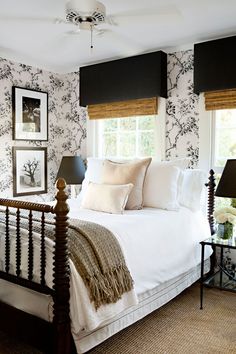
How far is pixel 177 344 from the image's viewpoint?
224cm

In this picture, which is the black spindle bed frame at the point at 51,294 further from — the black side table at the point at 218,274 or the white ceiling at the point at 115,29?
the white ceiling at the point at 115,29

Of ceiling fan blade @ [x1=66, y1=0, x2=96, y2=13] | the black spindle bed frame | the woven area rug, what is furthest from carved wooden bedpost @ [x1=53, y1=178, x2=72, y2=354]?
ceiling fan blade @ [x1=66, y1=0, x2=96, y2=13]

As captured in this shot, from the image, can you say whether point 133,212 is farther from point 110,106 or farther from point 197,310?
point 110,106

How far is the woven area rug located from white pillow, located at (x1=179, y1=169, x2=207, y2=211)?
2.65 ft

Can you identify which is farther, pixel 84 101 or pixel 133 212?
pixel 84 101

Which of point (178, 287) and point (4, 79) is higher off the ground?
point (4, 79)

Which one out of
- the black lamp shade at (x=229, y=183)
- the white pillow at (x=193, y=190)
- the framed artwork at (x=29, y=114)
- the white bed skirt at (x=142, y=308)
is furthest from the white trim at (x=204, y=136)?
the framed artwork at (x=29, y=114)

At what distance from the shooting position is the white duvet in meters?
1.81

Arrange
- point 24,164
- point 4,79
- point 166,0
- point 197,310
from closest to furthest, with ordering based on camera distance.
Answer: point 166,0 → point 197,310 → point 4,79 → point 24,164

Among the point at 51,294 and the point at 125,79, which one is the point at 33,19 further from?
the point at 51,294

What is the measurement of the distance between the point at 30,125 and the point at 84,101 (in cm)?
69

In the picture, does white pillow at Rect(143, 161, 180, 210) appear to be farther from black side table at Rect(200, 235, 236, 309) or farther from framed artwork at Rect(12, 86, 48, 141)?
framed artwork at Rect(12, 86, 48, 141)

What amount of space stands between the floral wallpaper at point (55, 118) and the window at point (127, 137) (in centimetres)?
29

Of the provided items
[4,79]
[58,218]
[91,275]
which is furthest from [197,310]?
[4,79]
